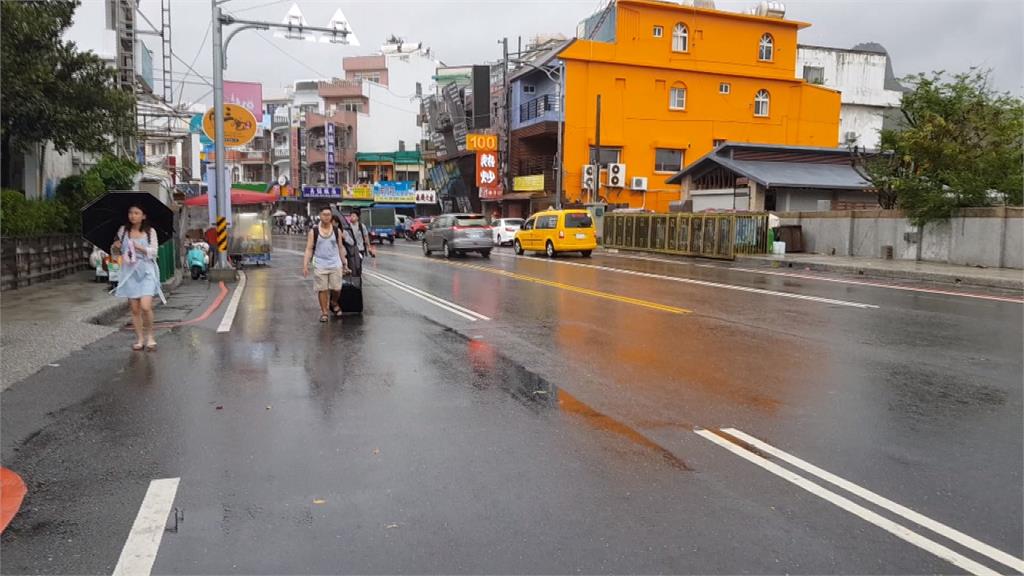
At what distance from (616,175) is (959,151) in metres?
22.1

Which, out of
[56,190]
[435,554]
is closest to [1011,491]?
[435,554]

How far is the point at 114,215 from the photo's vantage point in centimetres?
1054

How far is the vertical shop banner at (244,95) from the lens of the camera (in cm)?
2250

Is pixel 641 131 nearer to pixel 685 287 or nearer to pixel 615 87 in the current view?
pixel 615 87

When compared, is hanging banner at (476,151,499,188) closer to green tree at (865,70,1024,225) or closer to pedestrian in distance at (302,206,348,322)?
green tree at (865,70,1024,225)

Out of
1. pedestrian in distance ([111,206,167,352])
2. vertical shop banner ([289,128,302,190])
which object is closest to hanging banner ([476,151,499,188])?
vertical shop banner ([289,128,302,190])

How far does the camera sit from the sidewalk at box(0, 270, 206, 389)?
847 centimetres

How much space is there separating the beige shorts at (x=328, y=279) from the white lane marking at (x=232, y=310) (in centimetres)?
147

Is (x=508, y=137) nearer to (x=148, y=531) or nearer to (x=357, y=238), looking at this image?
(x=357, y=238)


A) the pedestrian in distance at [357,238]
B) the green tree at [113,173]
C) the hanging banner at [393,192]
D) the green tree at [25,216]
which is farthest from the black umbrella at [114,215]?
the hanging banner at [393,192]

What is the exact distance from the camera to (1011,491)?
4.51 meters

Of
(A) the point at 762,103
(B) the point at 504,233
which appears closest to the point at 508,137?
(B) the point at 504,233

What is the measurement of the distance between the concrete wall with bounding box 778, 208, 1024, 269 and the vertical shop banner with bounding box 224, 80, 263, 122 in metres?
19.2

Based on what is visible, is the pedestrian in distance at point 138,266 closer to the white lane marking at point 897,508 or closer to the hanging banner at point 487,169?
the white lane marking at point 897,508
